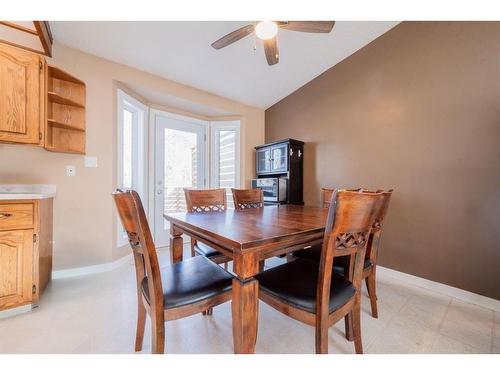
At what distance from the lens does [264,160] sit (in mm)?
3490

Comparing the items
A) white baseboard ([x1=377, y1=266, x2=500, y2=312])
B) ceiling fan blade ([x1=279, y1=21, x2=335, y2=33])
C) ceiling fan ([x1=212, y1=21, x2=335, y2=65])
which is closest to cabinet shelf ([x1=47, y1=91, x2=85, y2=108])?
ceiling fan ([x1=212, y1=21, x2=335, y2=65])

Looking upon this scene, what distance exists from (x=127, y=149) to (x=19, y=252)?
1.63 metres

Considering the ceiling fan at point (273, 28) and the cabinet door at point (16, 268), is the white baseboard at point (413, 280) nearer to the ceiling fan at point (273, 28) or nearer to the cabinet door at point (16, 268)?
the cabinet door at point (16, 268)

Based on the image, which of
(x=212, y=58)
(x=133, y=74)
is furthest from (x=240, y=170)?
(x=133, y=74)

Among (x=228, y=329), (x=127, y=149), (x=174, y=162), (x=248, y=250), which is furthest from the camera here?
(x=174, y=162)

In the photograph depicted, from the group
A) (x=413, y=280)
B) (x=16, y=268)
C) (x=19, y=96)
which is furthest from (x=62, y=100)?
(x=413, y=280)

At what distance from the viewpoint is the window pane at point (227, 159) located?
367 cm

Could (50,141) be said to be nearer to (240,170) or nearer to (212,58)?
(212,58)

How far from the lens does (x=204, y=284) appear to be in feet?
3.47

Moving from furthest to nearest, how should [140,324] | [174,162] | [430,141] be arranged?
[174,162], [430,141], [140,324]

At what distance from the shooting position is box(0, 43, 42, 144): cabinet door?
1.67 meters

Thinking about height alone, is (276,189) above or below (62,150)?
below

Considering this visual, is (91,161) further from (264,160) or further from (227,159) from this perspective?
(264,160)

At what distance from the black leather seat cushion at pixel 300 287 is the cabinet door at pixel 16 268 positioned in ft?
5.77
